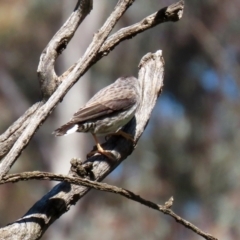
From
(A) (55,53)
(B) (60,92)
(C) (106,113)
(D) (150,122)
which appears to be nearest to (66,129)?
(C) (106,113)

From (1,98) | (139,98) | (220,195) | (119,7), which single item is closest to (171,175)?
(220,195)

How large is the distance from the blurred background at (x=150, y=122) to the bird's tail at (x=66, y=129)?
10.1 meters

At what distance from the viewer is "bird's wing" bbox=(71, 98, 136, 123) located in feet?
14.6

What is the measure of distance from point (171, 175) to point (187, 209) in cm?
95

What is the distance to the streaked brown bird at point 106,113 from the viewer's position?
169 inches

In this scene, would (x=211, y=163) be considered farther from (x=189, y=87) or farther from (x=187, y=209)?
(x=189, y=87)

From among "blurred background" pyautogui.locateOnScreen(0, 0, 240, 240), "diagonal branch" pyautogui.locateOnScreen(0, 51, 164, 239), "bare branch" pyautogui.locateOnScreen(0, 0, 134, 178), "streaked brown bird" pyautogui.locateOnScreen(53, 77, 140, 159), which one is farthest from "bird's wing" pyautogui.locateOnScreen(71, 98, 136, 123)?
"blurred background" pyautogui.locateOnScreen(0, 0, 240, 240)

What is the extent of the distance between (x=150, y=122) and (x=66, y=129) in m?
13.0

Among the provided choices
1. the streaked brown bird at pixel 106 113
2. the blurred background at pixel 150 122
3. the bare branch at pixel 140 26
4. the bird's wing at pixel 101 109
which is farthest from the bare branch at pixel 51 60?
the blurred background at pixel 150 122

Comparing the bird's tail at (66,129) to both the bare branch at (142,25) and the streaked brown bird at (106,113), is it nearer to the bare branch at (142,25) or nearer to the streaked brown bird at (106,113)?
the streaked brown bird at (106,113)

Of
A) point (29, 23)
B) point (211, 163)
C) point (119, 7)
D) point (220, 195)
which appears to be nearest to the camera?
point (119, 7)

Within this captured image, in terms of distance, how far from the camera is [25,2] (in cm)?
1667

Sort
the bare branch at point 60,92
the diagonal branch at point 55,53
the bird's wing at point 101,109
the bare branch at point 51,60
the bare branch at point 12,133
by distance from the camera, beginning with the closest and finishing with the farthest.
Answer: the bare branch at point 60,92 → the diagonal branch at point 55,53 → the bare branch at point 12,133 → the bare branch at point 51,60 → the bird's wing at point 101,109

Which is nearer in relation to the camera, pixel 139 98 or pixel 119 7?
pixel 119 7
